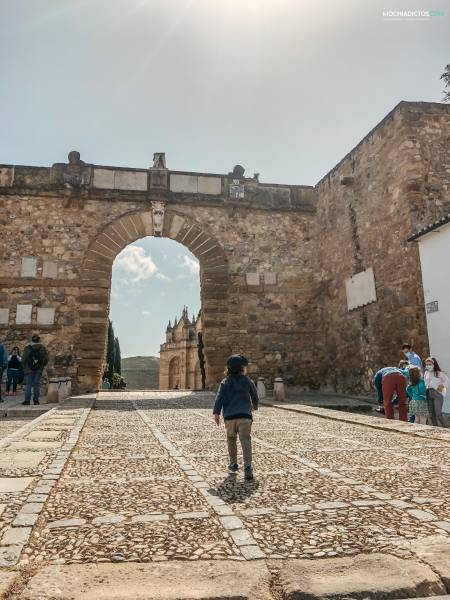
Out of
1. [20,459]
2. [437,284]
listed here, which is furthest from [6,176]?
[437,284]

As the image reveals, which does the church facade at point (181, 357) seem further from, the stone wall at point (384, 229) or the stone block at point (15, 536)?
the stone block at point (15, 536)

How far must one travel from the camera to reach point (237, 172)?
14.0 m

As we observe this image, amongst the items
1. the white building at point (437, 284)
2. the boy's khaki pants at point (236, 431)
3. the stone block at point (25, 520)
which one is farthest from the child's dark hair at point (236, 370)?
the white building at point (437, 284)

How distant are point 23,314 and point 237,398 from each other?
32.5 feet

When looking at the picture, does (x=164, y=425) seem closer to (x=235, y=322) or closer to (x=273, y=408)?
(x=273, y=408)

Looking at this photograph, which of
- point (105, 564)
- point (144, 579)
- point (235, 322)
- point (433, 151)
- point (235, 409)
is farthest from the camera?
point (235, 322)

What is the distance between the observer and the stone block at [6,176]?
12.6m

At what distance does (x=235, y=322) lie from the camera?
13203mm

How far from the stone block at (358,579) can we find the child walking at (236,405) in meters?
1.64

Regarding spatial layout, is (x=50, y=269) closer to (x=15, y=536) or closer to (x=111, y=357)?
(x=111, y=357)

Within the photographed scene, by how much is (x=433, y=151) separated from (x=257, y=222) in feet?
17.6

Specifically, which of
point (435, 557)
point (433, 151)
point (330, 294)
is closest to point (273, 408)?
point (330, 294)

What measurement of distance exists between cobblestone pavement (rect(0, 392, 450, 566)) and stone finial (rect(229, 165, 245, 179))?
10085 mm

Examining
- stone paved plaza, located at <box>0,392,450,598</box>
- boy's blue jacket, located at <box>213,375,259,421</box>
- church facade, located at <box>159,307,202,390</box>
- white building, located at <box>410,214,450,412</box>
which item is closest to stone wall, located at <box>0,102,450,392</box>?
white building, located at <box>410,214,450,412</box>
